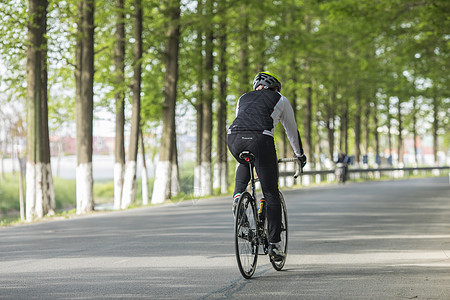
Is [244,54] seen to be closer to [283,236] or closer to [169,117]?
[169,117]

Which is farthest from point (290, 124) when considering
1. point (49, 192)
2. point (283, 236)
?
point (49, 192)

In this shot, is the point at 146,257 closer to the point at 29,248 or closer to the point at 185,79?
the point at 29,248

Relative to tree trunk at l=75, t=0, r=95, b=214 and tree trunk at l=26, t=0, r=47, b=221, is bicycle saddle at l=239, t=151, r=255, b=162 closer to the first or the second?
tree trunk at l=26, t=0, r=47, b=221

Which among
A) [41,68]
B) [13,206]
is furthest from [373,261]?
[13,206]

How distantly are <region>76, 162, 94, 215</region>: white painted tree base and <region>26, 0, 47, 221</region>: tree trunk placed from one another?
194 cm

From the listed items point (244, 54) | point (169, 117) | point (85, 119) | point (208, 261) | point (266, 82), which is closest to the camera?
point (266, 82)

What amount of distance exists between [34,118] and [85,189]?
3126 mm

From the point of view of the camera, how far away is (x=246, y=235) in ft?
22.2

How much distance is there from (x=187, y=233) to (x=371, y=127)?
56.0 m

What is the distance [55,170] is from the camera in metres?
65.1

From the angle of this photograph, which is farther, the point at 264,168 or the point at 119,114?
the point at 119,114

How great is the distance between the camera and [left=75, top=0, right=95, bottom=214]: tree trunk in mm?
20906

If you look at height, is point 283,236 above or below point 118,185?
above

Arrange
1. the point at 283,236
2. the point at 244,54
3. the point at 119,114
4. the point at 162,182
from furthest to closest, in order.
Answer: the point at 244,54, the point at 119,114, the point at 162,182, the point at 283,236
